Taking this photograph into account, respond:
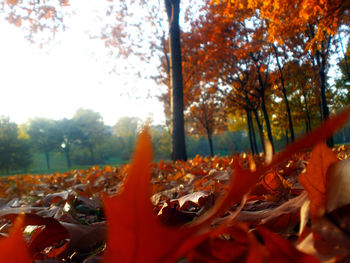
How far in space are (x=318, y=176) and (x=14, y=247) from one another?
1.42 feet

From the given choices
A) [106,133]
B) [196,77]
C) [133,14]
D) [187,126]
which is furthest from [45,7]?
[106,133]

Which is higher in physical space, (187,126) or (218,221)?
(187,126)

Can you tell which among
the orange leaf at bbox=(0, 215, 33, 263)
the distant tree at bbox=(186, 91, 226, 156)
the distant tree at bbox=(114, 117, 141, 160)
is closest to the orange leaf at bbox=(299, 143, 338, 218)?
the orange leaf at bbox=(0, 215, 33, 263)

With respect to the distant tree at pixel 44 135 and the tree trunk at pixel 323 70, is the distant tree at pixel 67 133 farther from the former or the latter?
the tree trunk at pixel 323 70

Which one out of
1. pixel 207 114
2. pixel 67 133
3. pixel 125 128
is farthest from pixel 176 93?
pixel 125 128

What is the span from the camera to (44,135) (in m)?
33.2

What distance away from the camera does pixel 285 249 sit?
0.29 meters

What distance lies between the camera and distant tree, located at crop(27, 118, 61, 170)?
32.7 m

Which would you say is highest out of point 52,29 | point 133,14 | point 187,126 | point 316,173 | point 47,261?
point 133,14

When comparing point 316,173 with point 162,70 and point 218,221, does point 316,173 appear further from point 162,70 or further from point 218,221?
point 162,70

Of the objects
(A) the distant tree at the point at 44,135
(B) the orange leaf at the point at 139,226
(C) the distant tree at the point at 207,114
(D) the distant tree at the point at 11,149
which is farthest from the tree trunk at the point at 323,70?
(A) the distant tree at the point at 44,135

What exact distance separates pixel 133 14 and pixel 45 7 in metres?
6.53

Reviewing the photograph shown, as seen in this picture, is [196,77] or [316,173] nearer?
[316,173]

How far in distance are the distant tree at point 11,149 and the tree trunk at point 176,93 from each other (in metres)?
27.8
